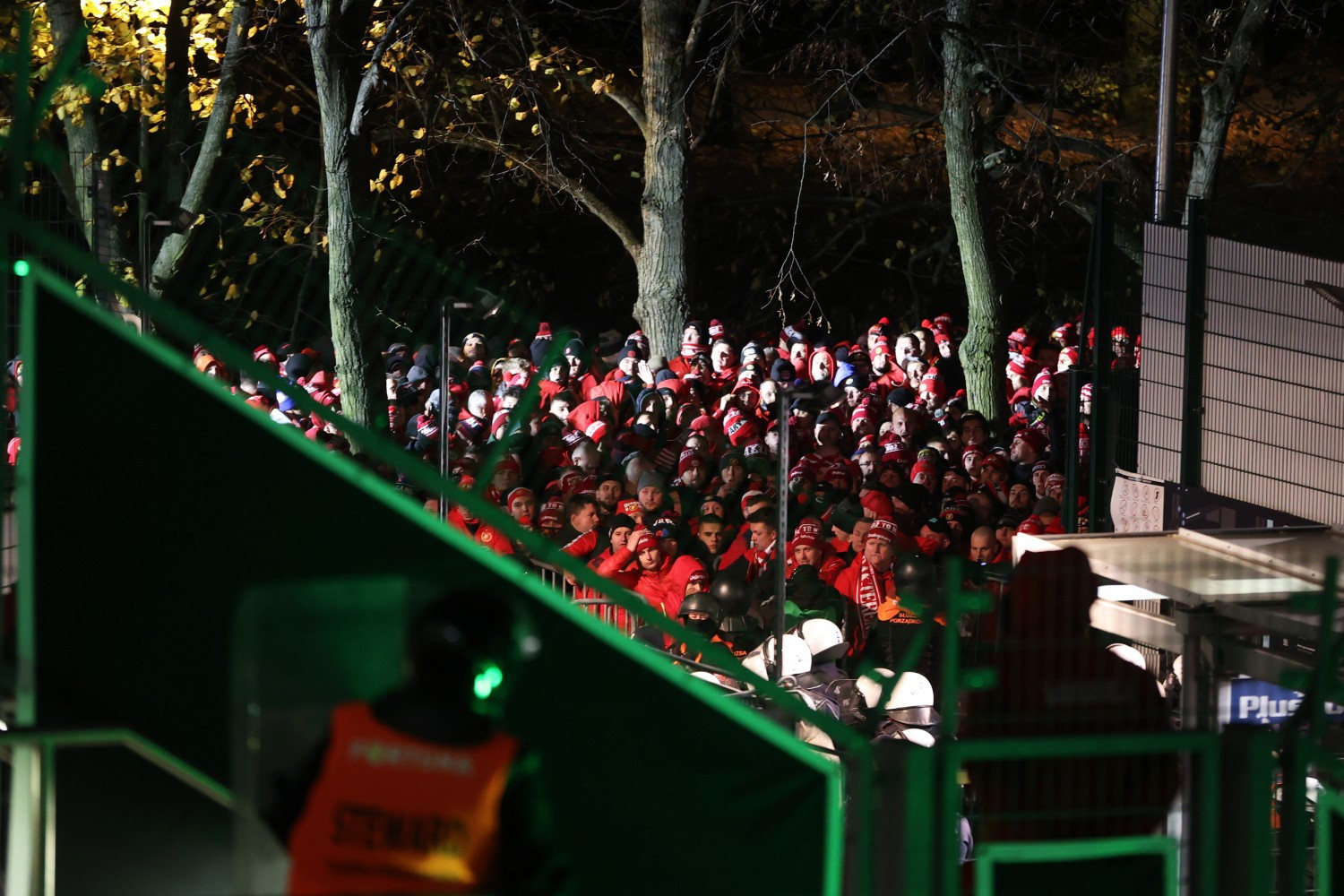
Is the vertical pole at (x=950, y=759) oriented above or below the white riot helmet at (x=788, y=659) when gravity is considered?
below

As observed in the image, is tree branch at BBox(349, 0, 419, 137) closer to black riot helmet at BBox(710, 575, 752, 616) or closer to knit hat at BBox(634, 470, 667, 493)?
knit hat at BBox(634, 470, 667, 493)

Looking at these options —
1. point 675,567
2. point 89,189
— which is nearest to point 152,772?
point 89,189

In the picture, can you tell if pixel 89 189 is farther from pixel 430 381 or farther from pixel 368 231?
pixel 430 381

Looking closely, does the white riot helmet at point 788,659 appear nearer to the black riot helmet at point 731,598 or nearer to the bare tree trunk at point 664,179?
the black riot helmet at point 731,598

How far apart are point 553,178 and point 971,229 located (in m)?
6.24

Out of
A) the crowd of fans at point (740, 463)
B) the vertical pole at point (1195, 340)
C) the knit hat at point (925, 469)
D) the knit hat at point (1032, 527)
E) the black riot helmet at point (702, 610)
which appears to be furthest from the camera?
the knit hat at point (925, 469)

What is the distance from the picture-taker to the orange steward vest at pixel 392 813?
3.10 meters

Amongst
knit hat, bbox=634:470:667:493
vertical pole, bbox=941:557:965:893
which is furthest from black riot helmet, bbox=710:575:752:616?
vertical pole, bbox=941:557:965:893

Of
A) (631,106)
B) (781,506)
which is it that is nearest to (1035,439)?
(781,506)

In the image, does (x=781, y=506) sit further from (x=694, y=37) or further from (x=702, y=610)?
(x=694, y=37)

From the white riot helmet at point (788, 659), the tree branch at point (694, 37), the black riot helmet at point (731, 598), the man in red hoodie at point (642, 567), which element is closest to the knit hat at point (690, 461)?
the man in red hoodie at point (642, 567)

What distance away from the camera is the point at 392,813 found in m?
3.12

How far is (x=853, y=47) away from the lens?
2000 centimetres

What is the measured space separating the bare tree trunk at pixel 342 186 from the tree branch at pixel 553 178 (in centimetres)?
572
